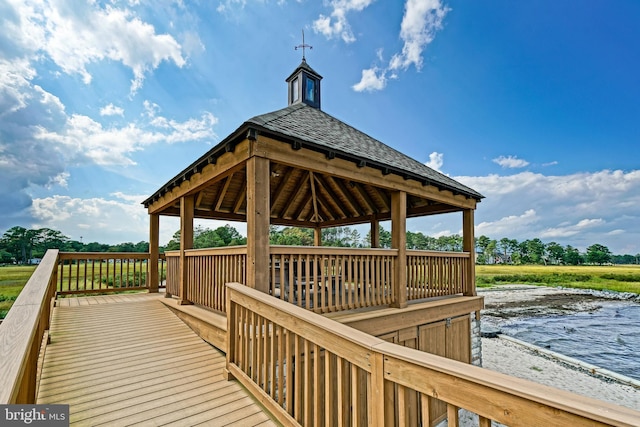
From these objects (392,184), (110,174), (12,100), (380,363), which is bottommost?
(380,363)

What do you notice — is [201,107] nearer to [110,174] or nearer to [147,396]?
[110,174]

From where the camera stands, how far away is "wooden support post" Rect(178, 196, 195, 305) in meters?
5.99

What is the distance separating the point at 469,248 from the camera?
7.52 metres

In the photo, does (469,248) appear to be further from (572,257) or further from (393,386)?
(572,257)

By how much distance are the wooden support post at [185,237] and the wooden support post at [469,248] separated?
6.59 m

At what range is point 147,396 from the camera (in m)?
3.07

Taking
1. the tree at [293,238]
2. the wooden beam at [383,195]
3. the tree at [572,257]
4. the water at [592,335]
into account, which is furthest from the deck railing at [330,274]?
the tree at [572,257]

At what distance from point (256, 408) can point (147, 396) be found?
1.21 m

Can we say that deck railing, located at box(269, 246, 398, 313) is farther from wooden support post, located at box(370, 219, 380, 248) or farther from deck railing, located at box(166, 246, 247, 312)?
wooden support post, located at box(370, 219, 380, 248)

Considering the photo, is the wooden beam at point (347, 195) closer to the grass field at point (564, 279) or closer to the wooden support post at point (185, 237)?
the wooden support post at point (185, 237)

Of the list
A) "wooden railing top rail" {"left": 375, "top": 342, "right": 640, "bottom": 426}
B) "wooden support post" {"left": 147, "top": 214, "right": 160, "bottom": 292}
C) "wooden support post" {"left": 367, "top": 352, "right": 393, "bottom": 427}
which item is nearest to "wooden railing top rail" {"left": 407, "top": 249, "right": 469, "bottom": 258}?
"wooden support post" {"left": 367, "top": 352, "right": 393, "bottom": 427}

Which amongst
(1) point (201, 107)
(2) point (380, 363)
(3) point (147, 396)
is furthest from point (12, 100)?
(2) point (380, 363)

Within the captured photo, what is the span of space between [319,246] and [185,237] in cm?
298

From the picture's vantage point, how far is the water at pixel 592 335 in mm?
14523
